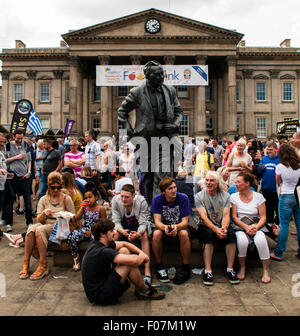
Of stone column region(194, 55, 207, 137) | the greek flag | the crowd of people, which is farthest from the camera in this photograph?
stone column region(194, 55, 207, 137)

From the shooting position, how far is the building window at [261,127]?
133 feet

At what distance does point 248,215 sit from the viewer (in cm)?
488

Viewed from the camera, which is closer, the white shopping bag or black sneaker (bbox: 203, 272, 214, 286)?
black sneaker (bbox: 203, 272, 214, 286)

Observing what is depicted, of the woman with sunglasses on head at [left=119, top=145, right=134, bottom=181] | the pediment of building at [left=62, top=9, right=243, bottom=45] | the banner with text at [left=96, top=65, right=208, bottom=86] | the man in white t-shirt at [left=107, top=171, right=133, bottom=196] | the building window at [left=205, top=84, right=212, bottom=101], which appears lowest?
the man in white t-shirt at [left=107, top=171, right=133, bottom=196]

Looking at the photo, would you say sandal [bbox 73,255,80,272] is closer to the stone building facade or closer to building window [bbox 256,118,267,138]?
the stone building facade

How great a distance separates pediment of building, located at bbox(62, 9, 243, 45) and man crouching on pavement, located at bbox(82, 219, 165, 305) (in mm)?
34901

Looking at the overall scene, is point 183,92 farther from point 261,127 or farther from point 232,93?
point 261,127

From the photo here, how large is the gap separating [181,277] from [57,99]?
39.7 metres

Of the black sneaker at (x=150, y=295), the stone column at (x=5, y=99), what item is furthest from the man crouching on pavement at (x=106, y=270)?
the stone column at (x=5, y=99)

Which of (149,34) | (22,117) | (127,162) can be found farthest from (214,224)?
(149,34)

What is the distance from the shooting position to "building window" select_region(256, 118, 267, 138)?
1598 inches

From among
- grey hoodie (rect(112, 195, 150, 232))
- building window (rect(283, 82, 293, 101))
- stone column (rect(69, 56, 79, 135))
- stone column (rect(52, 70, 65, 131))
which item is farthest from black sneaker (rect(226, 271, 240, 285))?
building window (rect(283, 82, 293, 101))

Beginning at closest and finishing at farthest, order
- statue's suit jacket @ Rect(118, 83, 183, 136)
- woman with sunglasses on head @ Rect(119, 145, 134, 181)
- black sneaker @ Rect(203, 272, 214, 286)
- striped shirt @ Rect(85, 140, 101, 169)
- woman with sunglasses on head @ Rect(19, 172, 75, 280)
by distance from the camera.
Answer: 1. black sneaker @ Rect(203, 272, 214, 286)
2. woman with sunglasses on head @ Rect(19, 172, 75, 280)
3. statue's suit jacket @ Rect(118, 83, 183, 136)
4. woman with sunglasses on head @ Rect(119, 145, 134, 181)
5. striped shirt @ Rect(85, 140, 101, 169)

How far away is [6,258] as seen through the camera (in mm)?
5246
